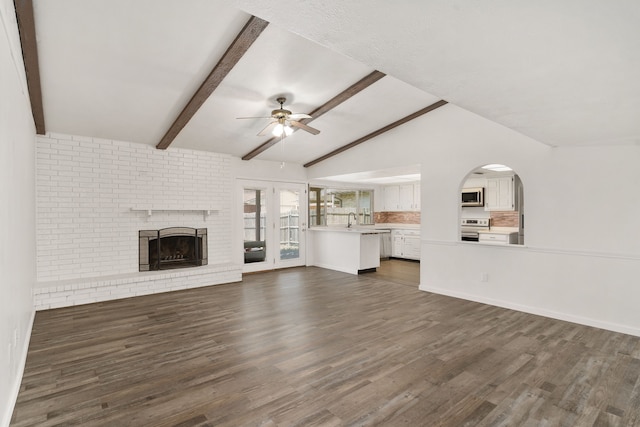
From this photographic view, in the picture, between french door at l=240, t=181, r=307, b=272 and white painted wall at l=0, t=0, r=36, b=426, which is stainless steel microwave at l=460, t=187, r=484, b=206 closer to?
french door at l=240, t=181, r=307, b=272

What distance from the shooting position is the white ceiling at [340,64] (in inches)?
57.7

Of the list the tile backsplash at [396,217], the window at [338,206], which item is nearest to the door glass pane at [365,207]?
the window at [338,206]

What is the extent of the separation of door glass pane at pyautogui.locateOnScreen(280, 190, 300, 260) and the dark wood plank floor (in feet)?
10.4

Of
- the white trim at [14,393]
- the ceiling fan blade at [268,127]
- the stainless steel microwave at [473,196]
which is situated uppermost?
the ceiling fan blade at [268,127]

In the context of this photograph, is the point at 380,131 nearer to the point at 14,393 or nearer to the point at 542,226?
the point at 542,226

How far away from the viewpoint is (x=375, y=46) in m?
1.73

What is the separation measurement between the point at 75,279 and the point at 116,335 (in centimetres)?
212

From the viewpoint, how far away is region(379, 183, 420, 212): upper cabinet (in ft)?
29.7

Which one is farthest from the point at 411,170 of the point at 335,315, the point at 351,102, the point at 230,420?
the point at 230,420

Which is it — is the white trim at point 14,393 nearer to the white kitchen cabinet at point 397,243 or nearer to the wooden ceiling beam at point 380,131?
the wooden ceiling beam at point 380,131

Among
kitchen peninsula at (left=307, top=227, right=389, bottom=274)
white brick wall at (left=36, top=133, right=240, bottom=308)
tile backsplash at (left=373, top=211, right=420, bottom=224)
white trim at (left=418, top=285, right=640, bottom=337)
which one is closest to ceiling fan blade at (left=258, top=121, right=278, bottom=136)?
white brick wall at (left=36, top=133, right=240, bottom=308)

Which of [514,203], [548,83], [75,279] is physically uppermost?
[548,83]

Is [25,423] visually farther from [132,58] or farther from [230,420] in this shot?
[132,58]

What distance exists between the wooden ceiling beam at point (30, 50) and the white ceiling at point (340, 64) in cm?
10
